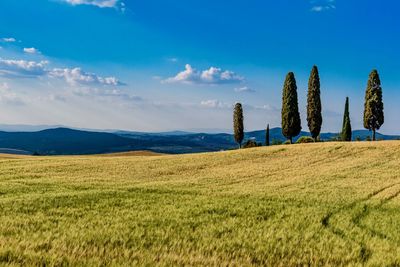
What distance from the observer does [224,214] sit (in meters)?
14.4

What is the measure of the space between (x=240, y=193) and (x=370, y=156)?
98.9 feet

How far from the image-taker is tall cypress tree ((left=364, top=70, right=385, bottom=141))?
3103 inches

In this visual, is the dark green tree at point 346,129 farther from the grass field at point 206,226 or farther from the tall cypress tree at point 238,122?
the grass field at point 206,226

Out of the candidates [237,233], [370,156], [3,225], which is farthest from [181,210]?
[370,156]

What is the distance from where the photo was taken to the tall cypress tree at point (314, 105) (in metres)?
82.9

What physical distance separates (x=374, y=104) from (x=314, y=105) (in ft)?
38.2

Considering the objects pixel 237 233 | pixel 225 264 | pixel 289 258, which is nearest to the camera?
pixel 225 264

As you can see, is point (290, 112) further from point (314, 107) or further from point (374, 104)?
point (374, 104)

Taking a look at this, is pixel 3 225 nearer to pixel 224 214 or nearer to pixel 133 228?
pixel 133 228

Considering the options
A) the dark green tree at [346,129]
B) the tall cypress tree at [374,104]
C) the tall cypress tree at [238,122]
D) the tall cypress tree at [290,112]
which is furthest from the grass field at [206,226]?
the dark green tree at [346,129]

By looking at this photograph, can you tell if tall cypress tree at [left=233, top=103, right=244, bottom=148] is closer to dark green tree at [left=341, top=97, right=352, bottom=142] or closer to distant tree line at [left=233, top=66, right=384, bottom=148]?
distant tree line at [left=233, top=66, right=384, bottom=148]

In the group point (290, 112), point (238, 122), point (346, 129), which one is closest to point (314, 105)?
point (290, 112)

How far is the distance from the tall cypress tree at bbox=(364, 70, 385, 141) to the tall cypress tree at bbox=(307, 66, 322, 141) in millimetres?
9202

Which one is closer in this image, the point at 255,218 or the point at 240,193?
the point at 255,218
